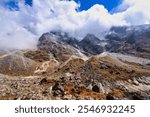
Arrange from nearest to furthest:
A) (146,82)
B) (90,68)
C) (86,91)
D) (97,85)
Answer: (86,91) → (97,85) → (146,82) → (90,68)

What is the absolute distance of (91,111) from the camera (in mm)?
24094

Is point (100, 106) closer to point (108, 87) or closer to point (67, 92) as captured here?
point (67, 92)

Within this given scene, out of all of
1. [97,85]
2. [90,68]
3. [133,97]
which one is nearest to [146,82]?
[90,68]

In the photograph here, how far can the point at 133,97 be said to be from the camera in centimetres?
6881

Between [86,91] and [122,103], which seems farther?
[86,91]

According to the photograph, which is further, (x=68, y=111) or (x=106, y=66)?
(x=106, y=66)

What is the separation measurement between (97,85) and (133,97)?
56.1ft

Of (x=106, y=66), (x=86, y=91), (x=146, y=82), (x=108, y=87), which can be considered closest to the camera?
(x=86, y=91)

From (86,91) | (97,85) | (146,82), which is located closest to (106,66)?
(146,82)

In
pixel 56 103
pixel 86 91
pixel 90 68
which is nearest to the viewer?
pixel 56 103

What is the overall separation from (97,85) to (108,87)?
975cm

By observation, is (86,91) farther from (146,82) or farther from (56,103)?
(146,82)

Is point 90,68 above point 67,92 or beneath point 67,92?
above

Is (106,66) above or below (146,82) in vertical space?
above
